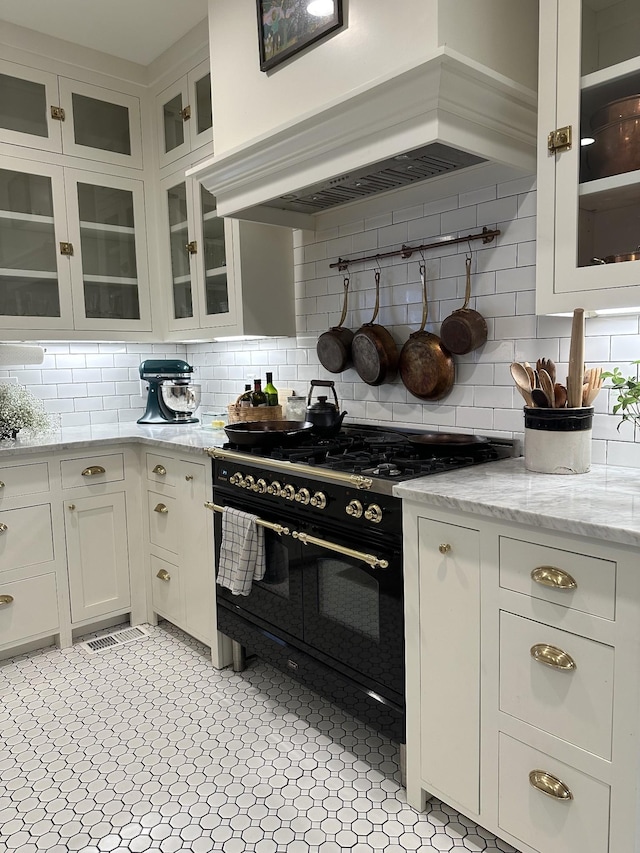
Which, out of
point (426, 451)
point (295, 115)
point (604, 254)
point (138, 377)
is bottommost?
point (426, 451)

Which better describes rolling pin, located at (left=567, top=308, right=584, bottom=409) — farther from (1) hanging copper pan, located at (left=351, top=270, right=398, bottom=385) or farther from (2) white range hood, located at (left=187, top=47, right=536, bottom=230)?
(1) hanging copper pan, located at (left=351, top=270, right=398, bottom=385)

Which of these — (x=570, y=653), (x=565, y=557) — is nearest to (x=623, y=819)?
(x=570, y=653)

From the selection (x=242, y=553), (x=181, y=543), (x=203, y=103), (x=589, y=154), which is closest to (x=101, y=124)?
(x=203, y=103)

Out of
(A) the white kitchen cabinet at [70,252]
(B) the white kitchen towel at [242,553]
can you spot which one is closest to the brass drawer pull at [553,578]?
(B) the white kitchen towel at [242,553]

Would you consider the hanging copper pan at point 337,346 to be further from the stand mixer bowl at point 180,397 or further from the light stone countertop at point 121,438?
the stand mixer bowl at point 180,397

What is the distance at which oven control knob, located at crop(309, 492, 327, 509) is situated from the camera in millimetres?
1880

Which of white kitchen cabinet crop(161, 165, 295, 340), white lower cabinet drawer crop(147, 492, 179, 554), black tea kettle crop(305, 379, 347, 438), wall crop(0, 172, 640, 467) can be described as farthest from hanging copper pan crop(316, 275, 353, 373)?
white lower cabinet drawer crop(147, 492, 179, 554)

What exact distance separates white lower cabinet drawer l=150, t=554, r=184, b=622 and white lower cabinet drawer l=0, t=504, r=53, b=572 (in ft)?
1.58

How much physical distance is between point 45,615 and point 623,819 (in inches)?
93.5

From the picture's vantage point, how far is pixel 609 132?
1514 mm

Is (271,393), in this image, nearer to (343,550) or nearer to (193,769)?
(343,550)

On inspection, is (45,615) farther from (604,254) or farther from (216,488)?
(604,254)

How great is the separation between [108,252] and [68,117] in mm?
649

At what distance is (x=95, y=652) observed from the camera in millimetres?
2742
